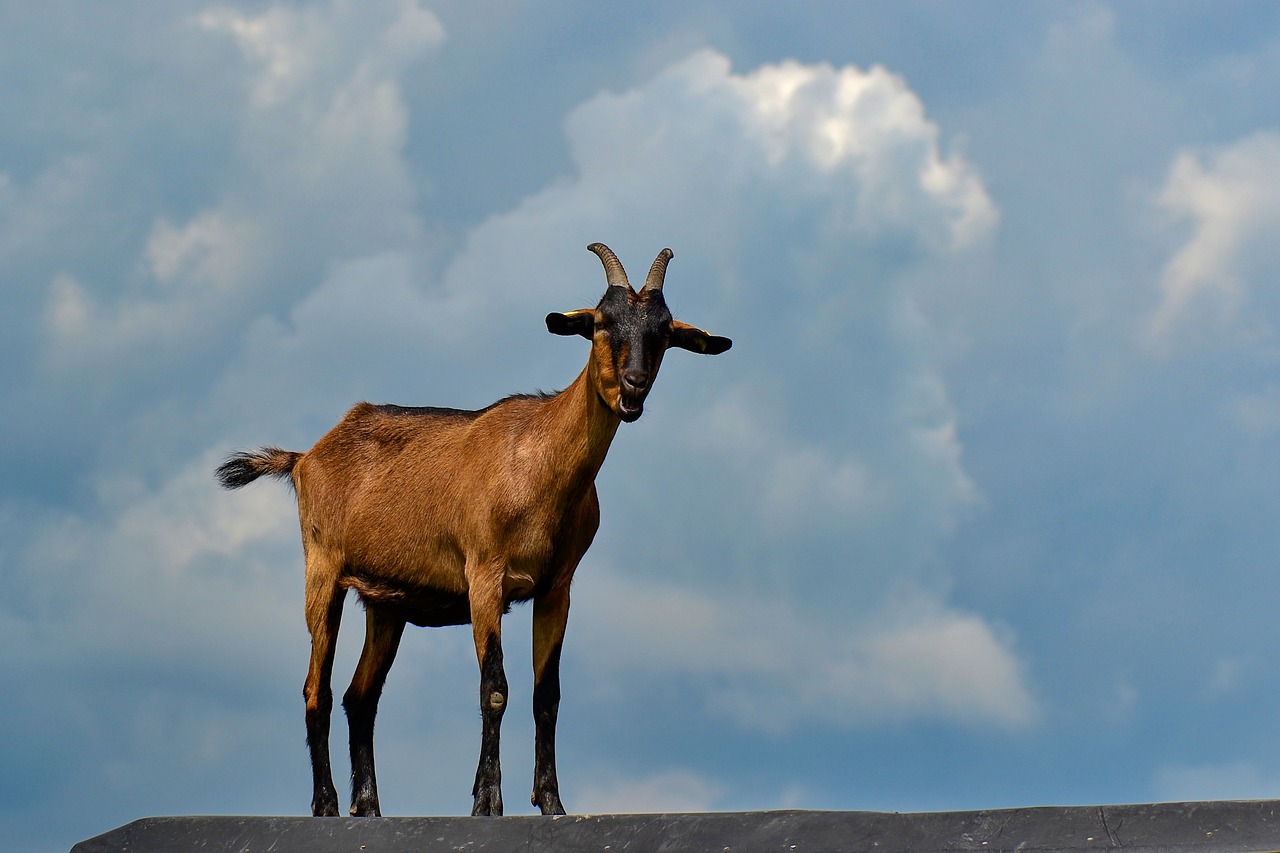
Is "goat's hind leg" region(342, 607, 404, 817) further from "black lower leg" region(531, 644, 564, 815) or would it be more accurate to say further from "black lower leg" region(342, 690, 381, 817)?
"black lower leg" region(531, 644, 564, 815)

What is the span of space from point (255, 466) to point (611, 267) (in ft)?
14.9

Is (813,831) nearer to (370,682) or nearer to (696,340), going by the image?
(696,340)

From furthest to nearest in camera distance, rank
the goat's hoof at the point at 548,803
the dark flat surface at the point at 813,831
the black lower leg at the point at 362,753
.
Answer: the black lower leg at the point at 362,753 → the goat's hoof at the point at 548,803 → the dark flat surface at the point at 813,831

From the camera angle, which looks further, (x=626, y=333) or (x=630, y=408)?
(x=626, y=333)

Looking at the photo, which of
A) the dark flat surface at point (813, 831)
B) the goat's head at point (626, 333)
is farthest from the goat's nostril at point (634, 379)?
the dark flat surface at point (813, 831)

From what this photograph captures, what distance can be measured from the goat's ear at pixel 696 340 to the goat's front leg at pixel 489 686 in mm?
2161

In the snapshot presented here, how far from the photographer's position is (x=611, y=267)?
1198 cm

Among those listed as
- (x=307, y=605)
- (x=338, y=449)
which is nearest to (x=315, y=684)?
(x=307, y=605)

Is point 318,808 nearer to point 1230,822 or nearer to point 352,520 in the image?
point 352,520

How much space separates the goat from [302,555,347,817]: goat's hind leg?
1 centimetres

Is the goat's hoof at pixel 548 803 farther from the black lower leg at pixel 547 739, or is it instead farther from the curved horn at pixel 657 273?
the curved horn at pixel 657 273

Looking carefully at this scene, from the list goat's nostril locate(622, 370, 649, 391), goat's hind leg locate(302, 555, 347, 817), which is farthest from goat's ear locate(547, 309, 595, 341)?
goat's hind leg locate(302, 555, 347, 817)

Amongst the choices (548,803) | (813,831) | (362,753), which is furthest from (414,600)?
(813,831)

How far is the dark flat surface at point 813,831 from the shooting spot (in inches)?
379
